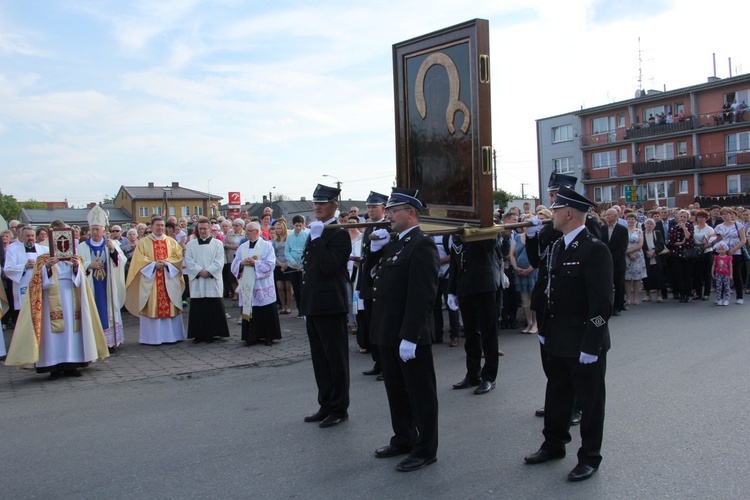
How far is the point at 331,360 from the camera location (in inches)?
228

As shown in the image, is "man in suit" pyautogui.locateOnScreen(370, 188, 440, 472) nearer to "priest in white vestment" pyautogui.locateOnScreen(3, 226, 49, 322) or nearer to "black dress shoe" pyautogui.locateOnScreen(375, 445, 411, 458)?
"black dress shoe" pyautogui.locateOnScreen(375, 445, 411, 458)

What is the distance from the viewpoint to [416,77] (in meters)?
5.45

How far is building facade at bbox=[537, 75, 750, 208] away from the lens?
46.7m

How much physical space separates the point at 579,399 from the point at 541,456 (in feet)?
1.68

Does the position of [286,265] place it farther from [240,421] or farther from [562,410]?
[562,410]

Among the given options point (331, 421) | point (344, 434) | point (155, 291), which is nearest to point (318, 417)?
point (331, 421)

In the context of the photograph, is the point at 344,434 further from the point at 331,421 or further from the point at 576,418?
Result: the point at 576,418

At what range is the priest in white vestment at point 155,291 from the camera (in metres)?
10.4

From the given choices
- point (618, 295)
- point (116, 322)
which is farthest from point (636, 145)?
point (116, 322)

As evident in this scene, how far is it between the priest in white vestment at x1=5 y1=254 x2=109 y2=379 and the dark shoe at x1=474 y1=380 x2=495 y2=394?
5.06 m

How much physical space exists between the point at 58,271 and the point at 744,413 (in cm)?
801

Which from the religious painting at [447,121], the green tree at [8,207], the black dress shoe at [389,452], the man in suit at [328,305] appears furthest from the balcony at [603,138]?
the green tree at [8,207]

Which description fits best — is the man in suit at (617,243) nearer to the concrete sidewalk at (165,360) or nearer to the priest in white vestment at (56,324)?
the concrete sidewalk at (165,360)

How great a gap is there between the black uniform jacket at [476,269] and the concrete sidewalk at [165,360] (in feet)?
10.2
